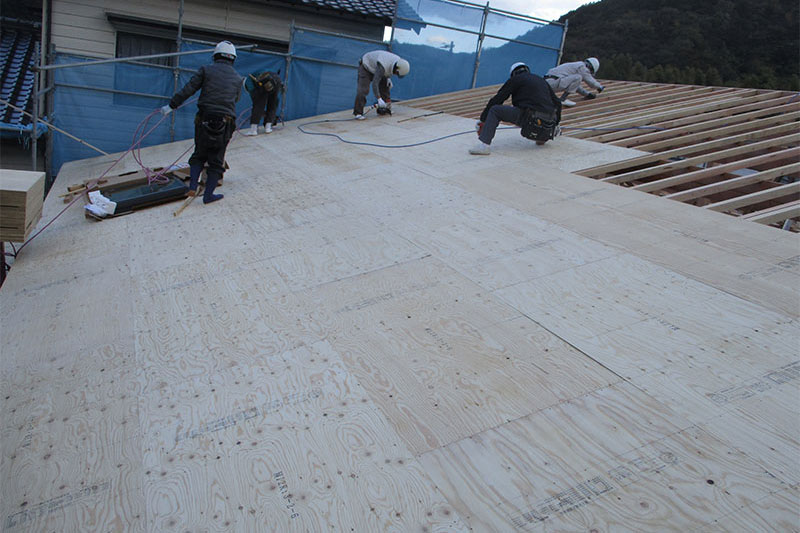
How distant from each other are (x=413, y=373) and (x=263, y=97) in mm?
6822

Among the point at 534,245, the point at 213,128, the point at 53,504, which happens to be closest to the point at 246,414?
the point at 53,504

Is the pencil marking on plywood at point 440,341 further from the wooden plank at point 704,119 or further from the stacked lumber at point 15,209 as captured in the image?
the wooden plank at point 704,119

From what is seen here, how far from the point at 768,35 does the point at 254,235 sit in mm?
22345

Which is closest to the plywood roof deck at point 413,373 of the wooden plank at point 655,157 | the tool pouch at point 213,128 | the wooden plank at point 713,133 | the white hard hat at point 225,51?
the wooden plank at point 655,157

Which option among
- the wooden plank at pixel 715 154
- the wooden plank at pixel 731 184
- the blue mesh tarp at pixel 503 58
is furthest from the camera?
the blue mesh tarp at pixel 503 58

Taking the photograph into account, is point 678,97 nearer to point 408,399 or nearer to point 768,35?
point 408,399

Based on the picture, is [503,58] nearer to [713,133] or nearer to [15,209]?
[713,133]

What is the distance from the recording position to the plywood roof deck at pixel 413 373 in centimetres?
193

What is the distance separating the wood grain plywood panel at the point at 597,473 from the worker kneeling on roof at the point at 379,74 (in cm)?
766

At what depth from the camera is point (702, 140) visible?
634 centimetres

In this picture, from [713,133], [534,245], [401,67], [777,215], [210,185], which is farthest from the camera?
[401,67]

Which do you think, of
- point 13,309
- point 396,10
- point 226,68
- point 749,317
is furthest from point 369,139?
point 749,317

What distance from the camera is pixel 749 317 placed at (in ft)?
9.33

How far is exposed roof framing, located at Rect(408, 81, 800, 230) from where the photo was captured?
15.7 feet
